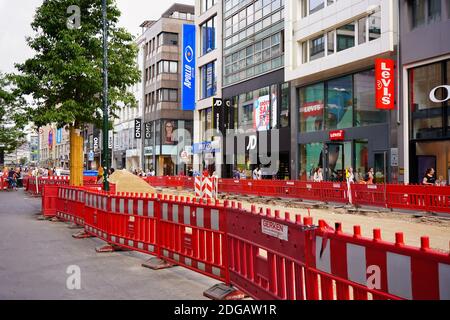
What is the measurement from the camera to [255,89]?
38.0 m

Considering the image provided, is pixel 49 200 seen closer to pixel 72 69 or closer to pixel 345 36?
pixel 72 69

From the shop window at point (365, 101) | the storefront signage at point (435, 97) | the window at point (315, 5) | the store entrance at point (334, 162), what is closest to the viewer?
the storefront signage at point (435, 97)

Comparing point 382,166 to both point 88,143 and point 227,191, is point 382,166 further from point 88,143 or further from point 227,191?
point 88,143

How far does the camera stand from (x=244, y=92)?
39844mm

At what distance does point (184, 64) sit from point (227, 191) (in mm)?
22092

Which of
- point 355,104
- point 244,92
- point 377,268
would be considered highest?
point 244,92

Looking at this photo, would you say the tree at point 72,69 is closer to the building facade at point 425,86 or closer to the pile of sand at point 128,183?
the pile of sand at point 128,183

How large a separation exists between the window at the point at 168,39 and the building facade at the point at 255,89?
18807mm

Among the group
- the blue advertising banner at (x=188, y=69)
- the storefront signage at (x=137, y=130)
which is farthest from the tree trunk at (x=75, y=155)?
the storefront signage at (x=137, y=130)

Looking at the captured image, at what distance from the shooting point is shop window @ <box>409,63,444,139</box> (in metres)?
22.5

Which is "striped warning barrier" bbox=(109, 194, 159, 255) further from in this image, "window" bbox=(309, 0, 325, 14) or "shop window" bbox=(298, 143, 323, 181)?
"window" bbox=(309, 0, 325, 14)

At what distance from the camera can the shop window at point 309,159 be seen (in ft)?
102
